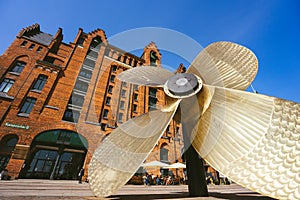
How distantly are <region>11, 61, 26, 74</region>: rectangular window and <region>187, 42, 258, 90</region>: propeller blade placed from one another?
19.5 meters

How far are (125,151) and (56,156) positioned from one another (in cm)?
1372

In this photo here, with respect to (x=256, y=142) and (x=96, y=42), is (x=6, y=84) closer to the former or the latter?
(x=96, y=42)

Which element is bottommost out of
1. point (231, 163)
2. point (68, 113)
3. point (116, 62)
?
point (231, 163)

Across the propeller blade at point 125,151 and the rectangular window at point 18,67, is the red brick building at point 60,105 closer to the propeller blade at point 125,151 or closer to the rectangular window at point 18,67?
the rectangular window at point 18,67

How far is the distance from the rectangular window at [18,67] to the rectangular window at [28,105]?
421 centimetres

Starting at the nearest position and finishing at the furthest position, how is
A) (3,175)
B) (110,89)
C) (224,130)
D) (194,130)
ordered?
1. (224,130)
2. (194,130)
3. (3,175)
4. (110,89)

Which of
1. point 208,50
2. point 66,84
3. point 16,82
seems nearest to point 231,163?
point 208,50

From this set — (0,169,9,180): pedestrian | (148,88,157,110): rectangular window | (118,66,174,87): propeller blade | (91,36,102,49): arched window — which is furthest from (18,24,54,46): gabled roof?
(118,66,174,87): propeller blade

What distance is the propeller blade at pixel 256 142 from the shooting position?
186cm

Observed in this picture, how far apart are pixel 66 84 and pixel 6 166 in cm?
878

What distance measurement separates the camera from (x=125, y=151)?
295cm

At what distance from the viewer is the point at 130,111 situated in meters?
20.0

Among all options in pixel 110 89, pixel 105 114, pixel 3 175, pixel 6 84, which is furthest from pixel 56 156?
pixel 110 89

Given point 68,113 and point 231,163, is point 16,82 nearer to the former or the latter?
point 68,113
